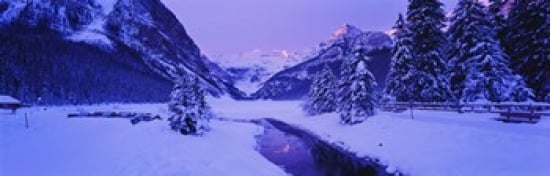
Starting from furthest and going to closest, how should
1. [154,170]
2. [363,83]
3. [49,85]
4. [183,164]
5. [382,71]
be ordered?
[382,71] → [49,85] → [363,83] → [183,164] → [154,170]

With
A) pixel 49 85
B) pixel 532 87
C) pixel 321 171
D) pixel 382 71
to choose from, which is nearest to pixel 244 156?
pixel 321 171

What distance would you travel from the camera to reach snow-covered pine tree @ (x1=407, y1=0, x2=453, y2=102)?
34031mm

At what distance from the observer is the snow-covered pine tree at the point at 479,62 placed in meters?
28.2

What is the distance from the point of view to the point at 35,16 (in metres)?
196

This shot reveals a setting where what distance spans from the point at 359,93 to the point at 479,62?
33.8 ft

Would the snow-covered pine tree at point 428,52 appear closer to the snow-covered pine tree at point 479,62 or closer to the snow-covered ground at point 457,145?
the snow-covered pine tree at point 479,62

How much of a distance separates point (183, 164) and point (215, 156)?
149 inches

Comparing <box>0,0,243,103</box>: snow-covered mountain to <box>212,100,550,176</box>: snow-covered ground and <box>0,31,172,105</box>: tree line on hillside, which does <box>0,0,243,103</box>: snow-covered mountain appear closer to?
<box>0,31,172,105</box>: tree line on hillside

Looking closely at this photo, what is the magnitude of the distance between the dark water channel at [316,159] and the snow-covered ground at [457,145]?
2.92 ft

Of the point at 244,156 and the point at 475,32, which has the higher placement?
the point at 475,32

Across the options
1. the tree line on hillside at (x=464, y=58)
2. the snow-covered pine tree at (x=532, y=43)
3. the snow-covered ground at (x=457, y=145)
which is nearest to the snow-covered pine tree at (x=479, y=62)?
the tree line on hillside at (x=464, y=58)

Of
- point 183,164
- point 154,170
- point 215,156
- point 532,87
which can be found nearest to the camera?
point 154,170

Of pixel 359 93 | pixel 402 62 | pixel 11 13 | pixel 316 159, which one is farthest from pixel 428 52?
pixel 11 13

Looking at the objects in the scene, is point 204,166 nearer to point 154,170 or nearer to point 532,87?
point 154,170
